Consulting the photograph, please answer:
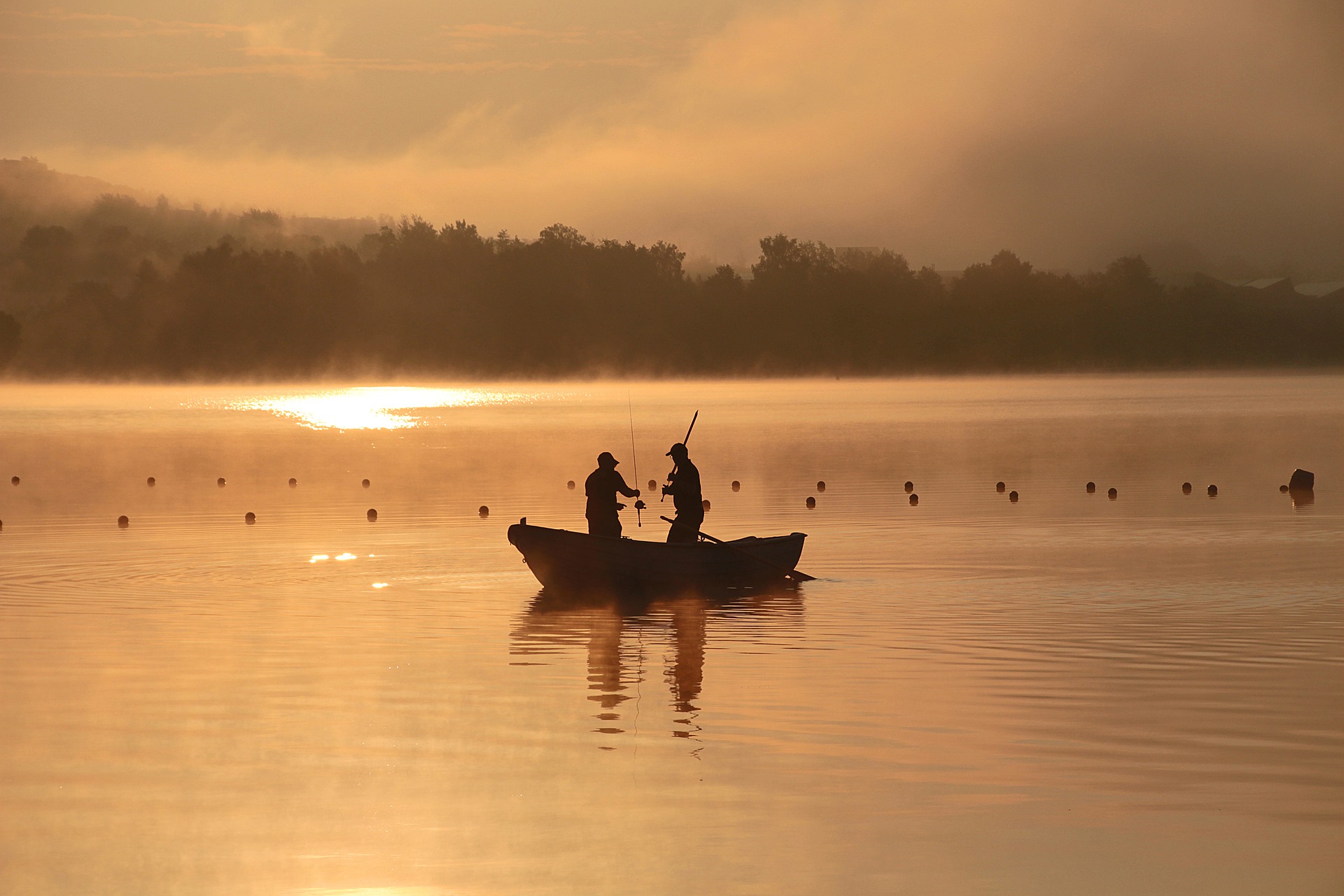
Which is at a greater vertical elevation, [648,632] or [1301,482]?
[1301,482]

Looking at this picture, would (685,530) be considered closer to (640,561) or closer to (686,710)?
(640,561)

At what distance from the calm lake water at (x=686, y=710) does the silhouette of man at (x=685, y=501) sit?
1.34 meters

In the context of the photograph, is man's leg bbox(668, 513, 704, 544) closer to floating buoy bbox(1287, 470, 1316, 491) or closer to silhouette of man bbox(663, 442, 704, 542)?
silhouette of man bbox(663, 442, 704, 542)

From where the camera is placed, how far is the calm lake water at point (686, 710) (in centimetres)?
1286

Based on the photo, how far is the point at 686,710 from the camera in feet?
61.2

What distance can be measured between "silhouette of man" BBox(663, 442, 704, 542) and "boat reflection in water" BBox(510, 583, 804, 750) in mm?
1190

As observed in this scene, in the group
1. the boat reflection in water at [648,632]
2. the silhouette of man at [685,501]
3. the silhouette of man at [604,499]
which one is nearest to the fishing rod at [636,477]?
the silhouette of man at [604,499]

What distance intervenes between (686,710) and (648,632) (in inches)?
257

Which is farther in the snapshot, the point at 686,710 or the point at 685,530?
the point at 685,530

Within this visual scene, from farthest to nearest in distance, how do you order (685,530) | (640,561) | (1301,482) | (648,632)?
(1301,482), (685,530), (640,561), (648,632)

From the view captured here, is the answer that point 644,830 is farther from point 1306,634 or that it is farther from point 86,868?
point 1306,634

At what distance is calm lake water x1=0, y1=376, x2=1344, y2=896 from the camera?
42.2 ft

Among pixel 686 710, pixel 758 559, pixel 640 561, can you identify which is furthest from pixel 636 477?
pixel 686 710

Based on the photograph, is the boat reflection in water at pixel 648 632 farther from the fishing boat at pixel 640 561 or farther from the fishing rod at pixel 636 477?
the fishing rod at pixel 636 477
